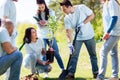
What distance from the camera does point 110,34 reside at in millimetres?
8188

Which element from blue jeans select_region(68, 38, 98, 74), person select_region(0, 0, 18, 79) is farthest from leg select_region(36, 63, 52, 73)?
person select_region(0, 0, 18, 79)

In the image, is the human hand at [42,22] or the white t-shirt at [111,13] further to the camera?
the human hand at [42,22]

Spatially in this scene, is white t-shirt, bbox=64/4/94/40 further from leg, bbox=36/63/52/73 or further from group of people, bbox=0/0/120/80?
leg, bbox=36/63/52/73

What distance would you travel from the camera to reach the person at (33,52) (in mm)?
8984

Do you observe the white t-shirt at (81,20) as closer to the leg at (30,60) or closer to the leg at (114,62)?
the leg at (114,62)

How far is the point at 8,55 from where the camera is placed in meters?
7.23

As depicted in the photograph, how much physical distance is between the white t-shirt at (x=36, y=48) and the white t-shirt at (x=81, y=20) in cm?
67

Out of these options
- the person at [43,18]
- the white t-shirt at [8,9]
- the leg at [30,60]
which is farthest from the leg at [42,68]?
the white t-shirt at [8,9]

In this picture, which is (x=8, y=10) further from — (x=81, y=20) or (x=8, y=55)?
(x=81, y=20)

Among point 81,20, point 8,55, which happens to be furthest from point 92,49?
point 8,55

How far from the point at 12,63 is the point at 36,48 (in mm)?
1782

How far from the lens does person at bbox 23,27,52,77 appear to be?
29.5ft

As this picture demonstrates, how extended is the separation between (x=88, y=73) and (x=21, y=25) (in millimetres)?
38275

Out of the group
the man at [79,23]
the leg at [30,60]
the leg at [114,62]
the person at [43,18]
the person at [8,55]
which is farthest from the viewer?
the person at [43,18]
